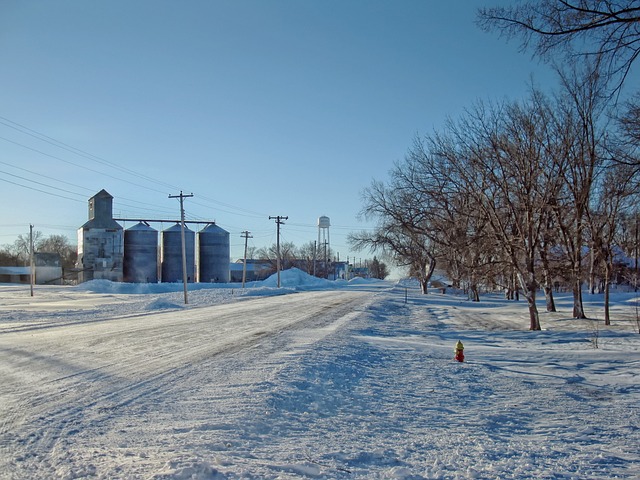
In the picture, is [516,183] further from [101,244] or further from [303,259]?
[303,259]

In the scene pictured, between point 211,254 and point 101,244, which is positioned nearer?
point 101,244

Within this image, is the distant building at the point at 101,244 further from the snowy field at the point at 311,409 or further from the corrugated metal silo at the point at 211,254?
the snowy field at the point at 311,409

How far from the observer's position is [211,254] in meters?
80.4

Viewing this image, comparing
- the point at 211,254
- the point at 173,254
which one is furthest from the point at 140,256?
the point at 211,254

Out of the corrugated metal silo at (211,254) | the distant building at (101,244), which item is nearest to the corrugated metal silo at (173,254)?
the corrugated metal silo at (211,254)

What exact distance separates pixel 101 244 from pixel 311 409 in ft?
234

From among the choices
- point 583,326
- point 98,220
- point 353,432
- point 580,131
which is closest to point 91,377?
point 353,432

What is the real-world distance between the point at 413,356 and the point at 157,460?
8443 mm

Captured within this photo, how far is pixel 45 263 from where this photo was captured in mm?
93938

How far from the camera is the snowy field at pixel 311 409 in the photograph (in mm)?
4895

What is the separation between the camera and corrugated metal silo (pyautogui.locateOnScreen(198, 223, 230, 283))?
264 ft

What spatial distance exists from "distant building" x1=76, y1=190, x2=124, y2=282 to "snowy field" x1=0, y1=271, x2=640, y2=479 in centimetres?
6212

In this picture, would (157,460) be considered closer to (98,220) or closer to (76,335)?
(76,335)

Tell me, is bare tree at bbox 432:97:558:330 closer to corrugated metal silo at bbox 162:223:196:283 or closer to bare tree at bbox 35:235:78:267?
corrugated metal silo at bbox 162:223:196:283
